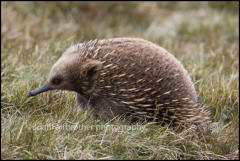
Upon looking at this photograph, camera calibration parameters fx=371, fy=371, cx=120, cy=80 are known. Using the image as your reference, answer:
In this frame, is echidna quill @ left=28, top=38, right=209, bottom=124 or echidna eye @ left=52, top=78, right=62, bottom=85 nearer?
echidna quill @ left=28, top=38, right=209, bottom=124

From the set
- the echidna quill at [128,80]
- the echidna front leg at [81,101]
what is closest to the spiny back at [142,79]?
the echidna quill at [128,80]

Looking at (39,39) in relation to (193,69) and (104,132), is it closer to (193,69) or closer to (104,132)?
(193,69)

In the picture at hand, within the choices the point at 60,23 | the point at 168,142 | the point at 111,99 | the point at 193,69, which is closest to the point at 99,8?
the point at 60,23

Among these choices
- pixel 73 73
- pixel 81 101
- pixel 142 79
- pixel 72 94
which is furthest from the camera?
pixel 72 94

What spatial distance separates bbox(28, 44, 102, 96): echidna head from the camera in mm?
3324

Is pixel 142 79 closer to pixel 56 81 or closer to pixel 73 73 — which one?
pixel 73 73

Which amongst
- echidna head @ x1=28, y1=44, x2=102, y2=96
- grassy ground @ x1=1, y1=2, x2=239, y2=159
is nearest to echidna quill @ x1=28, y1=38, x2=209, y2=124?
echidna head @ x1=28, y1=44, x2=102, y2=96

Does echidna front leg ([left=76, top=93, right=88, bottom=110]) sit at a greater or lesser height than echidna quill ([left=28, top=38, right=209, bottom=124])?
lesser

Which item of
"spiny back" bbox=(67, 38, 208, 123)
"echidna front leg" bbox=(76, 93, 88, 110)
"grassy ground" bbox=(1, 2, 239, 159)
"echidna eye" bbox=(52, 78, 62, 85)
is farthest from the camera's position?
"echidna front leg" bbox=(76, 93, 88, 110)

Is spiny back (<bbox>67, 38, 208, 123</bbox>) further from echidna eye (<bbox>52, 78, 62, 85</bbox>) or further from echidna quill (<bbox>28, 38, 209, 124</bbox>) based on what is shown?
echidna eye (<bbox>52, 78, 62, 85</bbox>)

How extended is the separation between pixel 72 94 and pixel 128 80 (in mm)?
773

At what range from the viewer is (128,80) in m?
3.26

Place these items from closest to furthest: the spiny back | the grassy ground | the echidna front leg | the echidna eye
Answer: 1. the grassy ground
2. the spiny back
3. the echidna eye
4. the echidna front leg

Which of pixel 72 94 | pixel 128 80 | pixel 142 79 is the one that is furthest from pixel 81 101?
pixel 142 79
